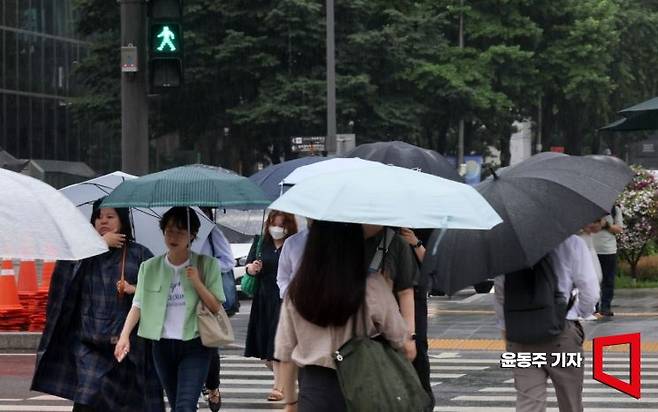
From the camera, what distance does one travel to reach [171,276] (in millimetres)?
8461

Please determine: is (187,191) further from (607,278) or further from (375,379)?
(607,278)

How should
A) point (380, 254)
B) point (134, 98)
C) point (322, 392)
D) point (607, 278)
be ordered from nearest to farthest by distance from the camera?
point (322, 392)
point (380, 254)
point (134, 98)
point (607, 278)

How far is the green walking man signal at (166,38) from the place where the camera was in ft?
44.1

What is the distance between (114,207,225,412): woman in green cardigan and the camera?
8344 mm

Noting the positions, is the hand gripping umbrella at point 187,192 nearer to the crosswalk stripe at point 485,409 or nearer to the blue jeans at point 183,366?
the blue jeans at point 183,366

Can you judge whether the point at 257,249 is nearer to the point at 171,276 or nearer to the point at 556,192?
the point at 171,276

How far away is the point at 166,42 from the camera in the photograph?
13492mm

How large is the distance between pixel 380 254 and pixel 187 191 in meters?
2.55

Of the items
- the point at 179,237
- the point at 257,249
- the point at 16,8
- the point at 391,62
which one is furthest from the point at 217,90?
the point at 179,237

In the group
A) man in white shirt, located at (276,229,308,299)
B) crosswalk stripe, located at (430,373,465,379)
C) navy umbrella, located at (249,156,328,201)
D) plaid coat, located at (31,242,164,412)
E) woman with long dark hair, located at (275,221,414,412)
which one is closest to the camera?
woman with long dark hair, located at (275,221,414,412)

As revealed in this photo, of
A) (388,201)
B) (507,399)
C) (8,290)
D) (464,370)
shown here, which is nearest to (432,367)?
(464,370)

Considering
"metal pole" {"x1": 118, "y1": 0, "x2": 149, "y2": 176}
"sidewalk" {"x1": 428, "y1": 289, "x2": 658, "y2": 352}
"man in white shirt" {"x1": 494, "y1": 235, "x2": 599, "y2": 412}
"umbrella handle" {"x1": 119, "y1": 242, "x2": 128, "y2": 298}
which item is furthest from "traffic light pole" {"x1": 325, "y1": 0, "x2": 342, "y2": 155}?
"man in white shirt" {"x1": 494, "y1": 235, "x2": 599, "y2": 412}

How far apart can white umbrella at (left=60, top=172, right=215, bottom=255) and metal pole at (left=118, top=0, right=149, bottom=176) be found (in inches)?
145

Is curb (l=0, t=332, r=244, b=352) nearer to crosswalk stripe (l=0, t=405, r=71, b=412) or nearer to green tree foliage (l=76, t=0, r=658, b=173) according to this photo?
crosswalk stripe (l=0, t=405, r=71, b=412)
